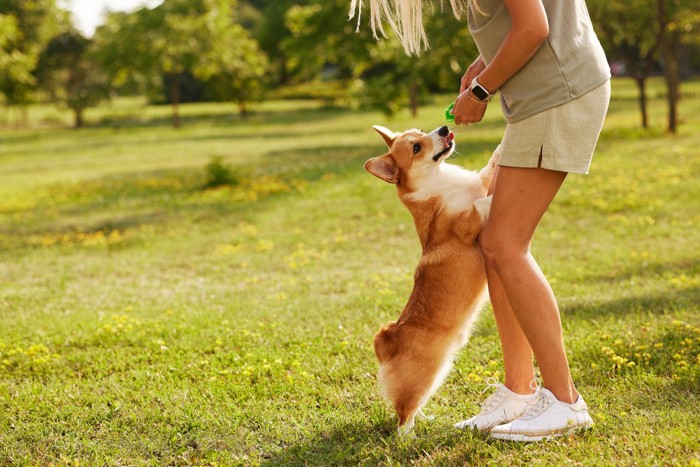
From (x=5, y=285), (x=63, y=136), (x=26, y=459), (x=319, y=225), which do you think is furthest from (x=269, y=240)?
(x=63, y=136)

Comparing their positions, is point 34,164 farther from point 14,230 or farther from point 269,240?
point 269,240

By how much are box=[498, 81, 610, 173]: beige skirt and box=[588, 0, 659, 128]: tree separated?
1485cm

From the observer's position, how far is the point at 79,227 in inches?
432

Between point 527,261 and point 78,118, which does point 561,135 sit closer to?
point 527,261

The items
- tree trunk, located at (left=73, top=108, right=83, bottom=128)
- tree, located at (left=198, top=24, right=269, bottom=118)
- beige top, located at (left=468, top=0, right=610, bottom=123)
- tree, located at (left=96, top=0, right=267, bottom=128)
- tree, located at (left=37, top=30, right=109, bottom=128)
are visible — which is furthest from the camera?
tree, located at (left=37, top=30, right=109, bottom=128)

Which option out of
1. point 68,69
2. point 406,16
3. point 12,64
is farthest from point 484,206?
point 68,69

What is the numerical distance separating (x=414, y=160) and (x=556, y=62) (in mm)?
1034

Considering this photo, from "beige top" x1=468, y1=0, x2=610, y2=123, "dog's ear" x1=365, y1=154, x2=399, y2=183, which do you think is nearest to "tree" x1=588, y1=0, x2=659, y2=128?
"dog's ear" x1=365, y1=154, x2=399, y2=183

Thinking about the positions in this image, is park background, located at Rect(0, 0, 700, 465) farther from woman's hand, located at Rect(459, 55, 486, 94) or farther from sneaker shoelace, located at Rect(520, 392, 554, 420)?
woman's hand, located at Rect(459, 55, 486, 94)

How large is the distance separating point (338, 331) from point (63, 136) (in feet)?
99.5

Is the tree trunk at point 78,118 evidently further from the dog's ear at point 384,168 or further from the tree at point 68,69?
the dog's ear at point 384,168

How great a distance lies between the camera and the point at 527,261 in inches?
127

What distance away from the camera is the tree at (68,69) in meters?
40.1

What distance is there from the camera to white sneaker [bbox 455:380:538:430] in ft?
11.5
